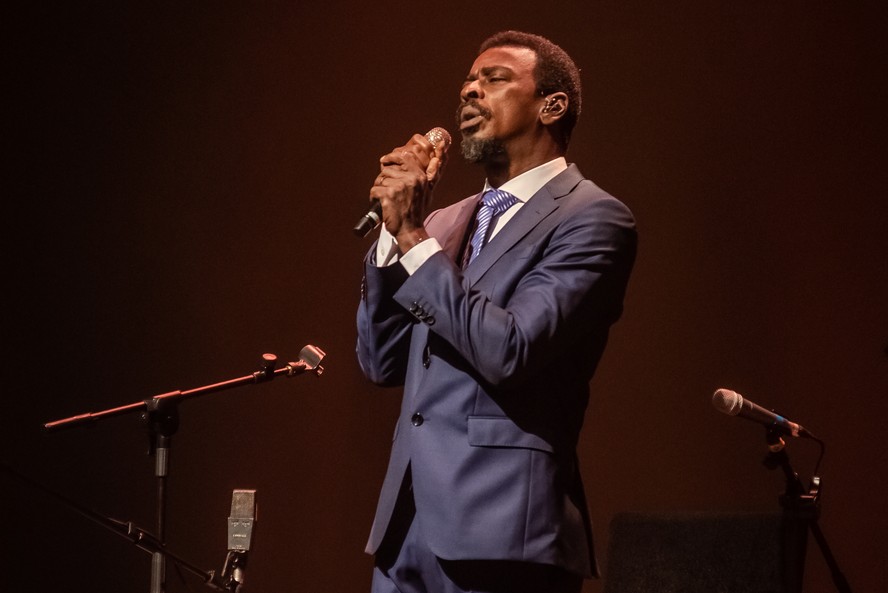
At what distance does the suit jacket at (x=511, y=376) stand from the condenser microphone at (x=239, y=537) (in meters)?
1.05

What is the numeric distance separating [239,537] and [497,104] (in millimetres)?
1455

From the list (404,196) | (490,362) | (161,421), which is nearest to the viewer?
(490,362)

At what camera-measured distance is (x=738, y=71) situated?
3.57m

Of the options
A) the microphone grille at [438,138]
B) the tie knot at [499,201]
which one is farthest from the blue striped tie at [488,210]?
the microphone grille at [438,138]

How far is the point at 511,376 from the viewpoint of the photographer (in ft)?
5.52

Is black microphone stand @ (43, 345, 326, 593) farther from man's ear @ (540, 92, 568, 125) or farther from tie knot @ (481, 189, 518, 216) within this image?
man's ear @ (540, 92, 568, 125)

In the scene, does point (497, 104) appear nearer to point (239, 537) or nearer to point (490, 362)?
point (490, 362)

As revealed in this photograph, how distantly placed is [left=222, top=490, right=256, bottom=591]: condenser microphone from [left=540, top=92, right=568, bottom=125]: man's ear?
4.73 feet

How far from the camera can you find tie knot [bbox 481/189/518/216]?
2.02 meters

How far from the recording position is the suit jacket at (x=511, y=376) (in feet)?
5.47

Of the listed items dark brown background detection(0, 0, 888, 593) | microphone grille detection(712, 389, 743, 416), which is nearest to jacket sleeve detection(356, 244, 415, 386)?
microphone grille detection(712, 389, 743, 416)

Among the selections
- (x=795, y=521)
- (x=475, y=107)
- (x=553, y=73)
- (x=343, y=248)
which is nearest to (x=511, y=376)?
(x=475, y=107)

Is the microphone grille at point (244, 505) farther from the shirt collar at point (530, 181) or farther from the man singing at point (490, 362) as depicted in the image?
the shirt collar at point (530, 181)

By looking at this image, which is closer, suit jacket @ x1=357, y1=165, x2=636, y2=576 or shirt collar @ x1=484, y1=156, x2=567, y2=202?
suit jacket @ x1=357, y1=165, x2=636, y2=576
